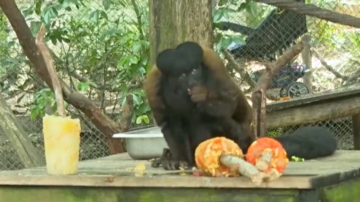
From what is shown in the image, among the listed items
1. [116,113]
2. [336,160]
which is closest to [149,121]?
[116,113]

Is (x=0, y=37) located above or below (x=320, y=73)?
above

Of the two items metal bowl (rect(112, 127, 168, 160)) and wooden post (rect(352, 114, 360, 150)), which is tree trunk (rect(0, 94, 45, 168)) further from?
wooden post (rect(352, 114, 360, 150))

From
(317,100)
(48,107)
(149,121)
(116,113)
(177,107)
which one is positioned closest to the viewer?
(177,107)

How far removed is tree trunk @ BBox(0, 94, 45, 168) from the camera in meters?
4.32

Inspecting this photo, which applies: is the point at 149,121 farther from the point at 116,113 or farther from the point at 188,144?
the point at 188,144

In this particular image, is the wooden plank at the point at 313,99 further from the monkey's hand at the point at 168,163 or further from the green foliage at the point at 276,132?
the monkey's hand at the point at 168,163

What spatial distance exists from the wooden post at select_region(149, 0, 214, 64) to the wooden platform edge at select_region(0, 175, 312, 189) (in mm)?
1021

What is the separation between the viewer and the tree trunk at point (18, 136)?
432cm

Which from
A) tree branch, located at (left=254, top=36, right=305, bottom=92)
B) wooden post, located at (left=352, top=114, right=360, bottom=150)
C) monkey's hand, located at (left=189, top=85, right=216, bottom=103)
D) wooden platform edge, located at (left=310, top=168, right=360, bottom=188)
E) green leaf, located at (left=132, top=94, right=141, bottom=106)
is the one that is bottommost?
wooden post, located at (left=352, top=114, right=360, bottom=150)

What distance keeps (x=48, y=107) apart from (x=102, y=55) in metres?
1.32

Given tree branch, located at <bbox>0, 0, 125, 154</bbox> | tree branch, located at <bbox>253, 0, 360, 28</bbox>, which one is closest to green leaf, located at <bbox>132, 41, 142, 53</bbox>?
tree branch, located at <bbox>0, 0, 125, 154</bbox>

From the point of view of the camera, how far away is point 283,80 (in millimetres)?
5551

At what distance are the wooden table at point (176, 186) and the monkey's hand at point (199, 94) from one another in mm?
324

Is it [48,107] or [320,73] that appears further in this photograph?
[320,73]
